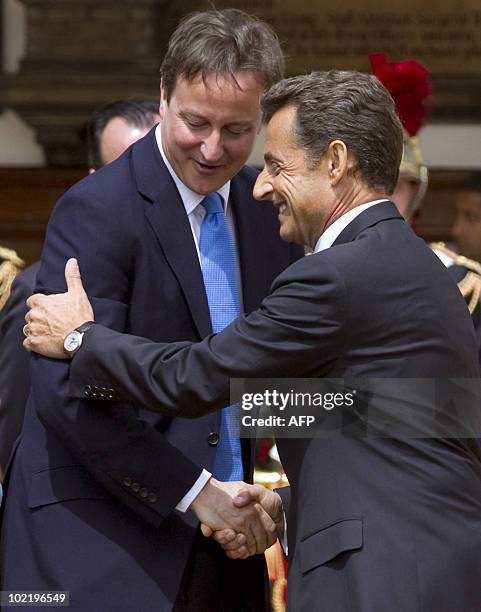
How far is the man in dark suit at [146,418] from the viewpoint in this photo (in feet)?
10.3

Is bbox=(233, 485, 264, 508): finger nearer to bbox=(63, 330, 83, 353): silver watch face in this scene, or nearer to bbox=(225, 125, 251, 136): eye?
bbox=(63, 330, 83, 353): silver watch face

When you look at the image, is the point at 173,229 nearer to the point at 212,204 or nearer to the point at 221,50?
the point at 212,204

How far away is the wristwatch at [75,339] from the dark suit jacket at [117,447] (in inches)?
2.6

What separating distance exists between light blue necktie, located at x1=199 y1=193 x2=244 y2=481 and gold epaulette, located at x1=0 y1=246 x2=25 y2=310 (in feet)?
3.64

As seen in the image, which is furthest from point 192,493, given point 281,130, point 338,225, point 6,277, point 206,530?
point 6,277

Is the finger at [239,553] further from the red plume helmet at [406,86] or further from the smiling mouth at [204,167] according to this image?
the red plume helmet at [406,86]

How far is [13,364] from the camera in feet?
13.9

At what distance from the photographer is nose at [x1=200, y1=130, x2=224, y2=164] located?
324cm

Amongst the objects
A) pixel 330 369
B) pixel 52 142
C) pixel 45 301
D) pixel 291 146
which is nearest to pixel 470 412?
pixel 330 369

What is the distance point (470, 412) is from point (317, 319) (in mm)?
358

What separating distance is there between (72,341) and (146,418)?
0.86 ft

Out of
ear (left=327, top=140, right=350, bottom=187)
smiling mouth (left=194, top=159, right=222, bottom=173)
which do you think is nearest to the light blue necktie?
smiling mouth (left=194, top=159, right=222, bottom=173)

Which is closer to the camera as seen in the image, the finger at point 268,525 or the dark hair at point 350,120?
the dark hair at point 350,120

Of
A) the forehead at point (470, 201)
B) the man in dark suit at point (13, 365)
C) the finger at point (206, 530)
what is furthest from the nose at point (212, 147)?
the forehead at point (470, 201)
